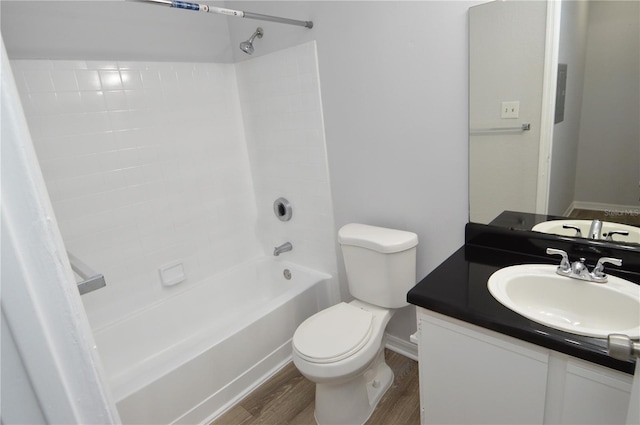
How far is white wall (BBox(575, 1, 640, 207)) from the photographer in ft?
3.83

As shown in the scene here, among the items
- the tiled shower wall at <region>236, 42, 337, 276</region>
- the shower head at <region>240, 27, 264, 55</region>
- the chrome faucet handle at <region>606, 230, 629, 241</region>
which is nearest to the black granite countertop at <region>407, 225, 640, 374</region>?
the chrome faucet handle at <region>606, 230, 629, 241</region>

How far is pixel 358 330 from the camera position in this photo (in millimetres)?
1650

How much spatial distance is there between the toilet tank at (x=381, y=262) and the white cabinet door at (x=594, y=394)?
0.83m

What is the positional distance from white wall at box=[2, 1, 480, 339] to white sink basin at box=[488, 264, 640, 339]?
461 millimetres

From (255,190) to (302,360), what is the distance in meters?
1.46

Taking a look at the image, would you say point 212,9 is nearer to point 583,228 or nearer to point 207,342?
point 207,342

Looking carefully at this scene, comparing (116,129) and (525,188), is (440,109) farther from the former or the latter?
(116,129)

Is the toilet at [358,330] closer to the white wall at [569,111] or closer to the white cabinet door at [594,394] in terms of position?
the white wall at [569,111]

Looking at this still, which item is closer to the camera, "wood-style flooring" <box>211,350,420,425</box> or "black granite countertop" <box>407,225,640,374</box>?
"black granite countertop" <box>407,225,640,374</box>

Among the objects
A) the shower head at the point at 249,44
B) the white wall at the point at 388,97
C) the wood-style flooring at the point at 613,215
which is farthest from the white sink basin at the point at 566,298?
the shower head at the point at 249,44

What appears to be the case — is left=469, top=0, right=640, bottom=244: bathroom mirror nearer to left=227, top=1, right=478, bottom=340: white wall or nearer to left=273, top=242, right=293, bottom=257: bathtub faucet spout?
left=227, top=1, right=478, bottom=340: white wall

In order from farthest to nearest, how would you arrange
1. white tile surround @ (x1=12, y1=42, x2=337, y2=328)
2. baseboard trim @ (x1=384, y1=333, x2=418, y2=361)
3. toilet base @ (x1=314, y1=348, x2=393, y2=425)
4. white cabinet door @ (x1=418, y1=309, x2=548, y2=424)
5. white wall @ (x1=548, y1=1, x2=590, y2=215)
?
baseboard trim @ (x1=384, y1=333, x2=418, y2=361), white tile surround @ (x1=12, y1=42, x2=337, y2=328), toilet base @ (x1=314, y1=348, x2=393, y2=425), white wall @ (x1=548, y1=1, x2=590, y2=215), white cabinet door @ (x1=418, y1=309, x2=548, y2=424)

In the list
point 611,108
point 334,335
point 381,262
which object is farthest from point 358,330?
point 611,108

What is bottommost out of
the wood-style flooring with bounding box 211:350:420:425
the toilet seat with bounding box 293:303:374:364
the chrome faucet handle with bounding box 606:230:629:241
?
the wood-style flooring with bounding box 211:350:420:425
